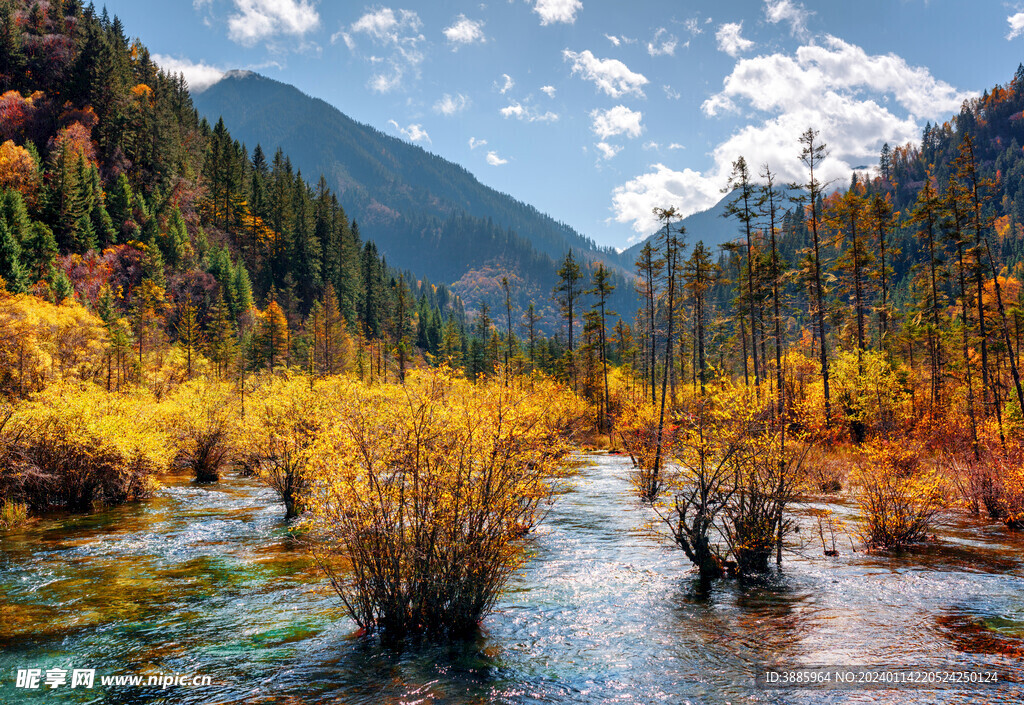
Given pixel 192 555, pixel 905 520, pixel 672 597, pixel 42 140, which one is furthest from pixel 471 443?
pixel 42 140

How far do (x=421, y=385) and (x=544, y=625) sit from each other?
553 cm

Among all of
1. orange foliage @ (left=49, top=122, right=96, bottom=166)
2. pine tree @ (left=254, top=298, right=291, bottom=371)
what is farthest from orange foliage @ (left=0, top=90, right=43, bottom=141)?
pine tree @ (left=254, top=298, right=291, bottom=371)

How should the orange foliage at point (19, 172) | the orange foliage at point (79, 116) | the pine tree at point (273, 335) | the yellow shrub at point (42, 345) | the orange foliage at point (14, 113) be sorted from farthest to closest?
the pine tree at point (273, 335), the orange foliage at point (79, 116), the orange foliage at point (14, 113), the orange foliage at point (19, 172), the yellow shrub at point (42, 345)

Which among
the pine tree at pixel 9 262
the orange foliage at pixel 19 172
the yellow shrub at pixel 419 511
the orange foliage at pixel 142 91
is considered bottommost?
the yellow shrub at pixel 419 511

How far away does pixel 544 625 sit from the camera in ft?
34.6

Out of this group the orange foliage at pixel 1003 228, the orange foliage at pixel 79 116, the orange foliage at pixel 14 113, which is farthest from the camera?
the orange foliage at pixel 1003 228

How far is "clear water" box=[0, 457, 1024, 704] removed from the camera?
26.6 ft

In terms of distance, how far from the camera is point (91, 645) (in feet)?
31.4

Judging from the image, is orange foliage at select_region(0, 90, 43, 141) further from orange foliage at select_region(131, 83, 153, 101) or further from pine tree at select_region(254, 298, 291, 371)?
pine tree at select_region(254, 298, 291, 371)

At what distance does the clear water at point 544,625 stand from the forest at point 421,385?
886 mm

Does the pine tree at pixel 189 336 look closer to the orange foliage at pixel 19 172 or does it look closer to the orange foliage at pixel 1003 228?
the orange foliage at pixel 19 172

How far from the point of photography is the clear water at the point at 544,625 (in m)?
8.09

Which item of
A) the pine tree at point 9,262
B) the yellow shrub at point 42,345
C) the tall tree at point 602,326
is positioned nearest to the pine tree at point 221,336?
the pine tree at point 9,262

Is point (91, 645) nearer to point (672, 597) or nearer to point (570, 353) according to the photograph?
point (672, 597)
